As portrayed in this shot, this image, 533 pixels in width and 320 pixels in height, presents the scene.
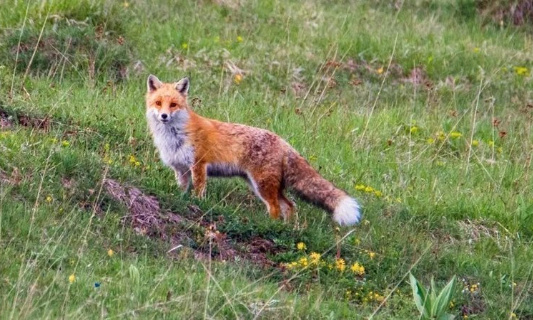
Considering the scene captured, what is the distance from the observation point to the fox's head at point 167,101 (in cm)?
894

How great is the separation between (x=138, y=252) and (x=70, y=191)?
81 cm

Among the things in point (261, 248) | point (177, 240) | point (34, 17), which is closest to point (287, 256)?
point (261, 248)

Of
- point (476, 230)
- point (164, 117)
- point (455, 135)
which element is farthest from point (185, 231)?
point (455, 135)

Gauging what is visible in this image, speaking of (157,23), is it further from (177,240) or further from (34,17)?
(177,240)

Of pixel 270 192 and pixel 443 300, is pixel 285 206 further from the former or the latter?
pixel 443 300

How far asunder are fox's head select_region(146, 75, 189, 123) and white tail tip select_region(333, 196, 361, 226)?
162cm

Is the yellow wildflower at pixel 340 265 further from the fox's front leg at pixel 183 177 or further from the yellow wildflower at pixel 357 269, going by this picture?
the fox's front leg at pixel 183 177

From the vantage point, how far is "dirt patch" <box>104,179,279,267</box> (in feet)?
25.8

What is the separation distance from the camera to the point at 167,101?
356 inches

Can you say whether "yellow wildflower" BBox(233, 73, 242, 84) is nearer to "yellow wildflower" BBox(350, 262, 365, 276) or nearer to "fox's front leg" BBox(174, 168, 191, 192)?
"fox's front leg" BBox(174, 168, 191, 192)

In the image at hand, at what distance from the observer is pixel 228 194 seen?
868 cm

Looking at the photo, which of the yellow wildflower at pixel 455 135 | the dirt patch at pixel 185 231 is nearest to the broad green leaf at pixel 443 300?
the dirt patch at pixel 185 231

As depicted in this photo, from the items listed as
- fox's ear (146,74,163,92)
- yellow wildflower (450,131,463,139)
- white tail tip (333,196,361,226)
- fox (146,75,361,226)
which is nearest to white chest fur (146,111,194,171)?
fox (146,75,361,226)

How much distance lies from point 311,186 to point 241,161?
64 cm
